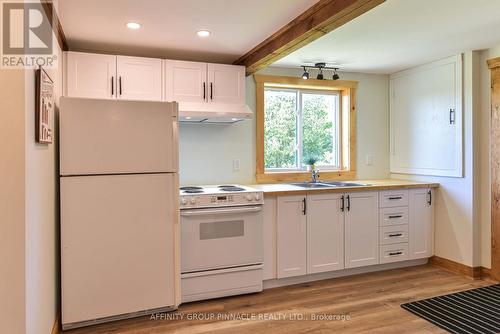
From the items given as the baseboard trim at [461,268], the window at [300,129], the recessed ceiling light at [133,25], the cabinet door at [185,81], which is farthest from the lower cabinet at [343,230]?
the recessed ceiling light at [133,25]

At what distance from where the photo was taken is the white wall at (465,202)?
11.4 ft

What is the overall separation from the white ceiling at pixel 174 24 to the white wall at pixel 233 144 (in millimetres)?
773

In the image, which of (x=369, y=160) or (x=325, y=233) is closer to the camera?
(x=325, y=233)

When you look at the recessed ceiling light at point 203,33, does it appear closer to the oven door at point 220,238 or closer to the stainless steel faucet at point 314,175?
the oven door at point 220,238

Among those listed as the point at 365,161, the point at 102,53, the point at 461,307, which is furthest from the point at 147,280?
the point at 365,161

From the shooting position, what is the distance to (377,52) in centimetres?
346

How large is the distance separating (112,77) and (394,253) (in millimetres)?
3262

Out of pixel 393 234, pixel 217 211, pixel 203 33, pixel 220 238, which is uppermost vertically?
pixel 203 33

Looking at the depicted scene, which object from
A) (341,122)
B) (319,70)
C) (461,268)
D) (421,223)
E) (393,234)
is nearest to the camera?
(461,268)

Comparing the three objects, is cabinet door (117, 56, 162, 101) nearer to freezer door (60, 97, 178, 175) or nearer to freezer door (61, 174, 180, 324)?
freezer door (60, 97, 178, 175)

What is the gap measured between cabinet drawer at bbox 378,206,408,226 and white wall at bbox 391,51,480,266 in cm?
45

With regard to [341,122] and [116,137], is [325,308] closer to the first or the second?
[116,137]

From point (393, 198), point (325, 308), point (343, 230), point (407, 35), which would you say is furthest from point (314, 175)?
point (407, 35)

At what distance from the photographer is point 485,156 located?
3451mm
